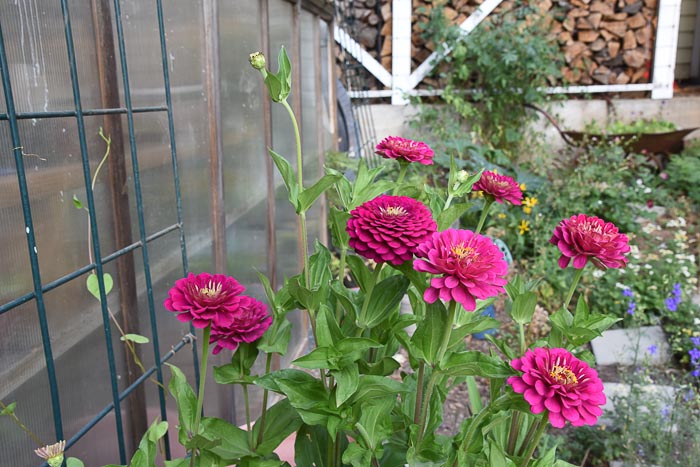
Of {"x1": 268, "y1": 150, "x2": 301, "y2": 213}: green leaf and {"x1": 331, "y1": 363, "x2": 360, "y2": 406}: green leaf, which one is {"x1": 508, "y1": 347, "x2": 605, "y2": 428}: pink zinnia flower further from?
{"x1": 268, "y1": 150, "x2": 301, "y2": 213}: green leaf

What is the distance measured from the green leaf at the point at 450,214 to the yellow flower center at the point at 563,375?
24 cm

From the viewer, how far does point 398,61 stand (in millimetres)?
5098

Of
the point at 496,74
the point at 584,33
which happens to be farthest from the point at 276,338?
the point at 584,33

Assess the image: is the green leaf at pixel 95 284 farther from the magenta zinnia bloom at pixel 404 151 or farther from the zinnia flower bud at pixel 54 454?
the magenta zinnia bloom at pixel 404 151

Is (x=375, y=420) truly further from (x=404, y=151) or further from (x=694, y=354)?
(x=694, y=354)

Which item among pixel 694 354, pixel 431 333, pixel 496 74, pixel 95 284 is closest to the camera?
pixel 431 333

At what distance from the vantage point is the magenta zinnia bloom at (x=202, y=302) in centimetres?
75

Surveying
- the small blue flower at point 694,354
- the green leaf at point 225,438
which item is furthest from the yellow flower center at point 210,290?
the small blue flower at point 694,354

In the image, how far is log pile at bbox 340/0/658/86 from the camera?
5113mm

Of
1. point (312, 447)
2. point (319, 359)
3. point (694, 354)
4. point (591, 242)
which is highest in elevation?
point (591, 242)

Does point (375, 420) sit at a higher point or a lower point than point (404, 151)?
lower

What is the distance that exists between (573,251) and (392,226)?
291 millimetres

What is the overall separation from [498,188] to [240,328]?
434 mm

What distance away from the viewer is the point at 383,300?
794 mm
